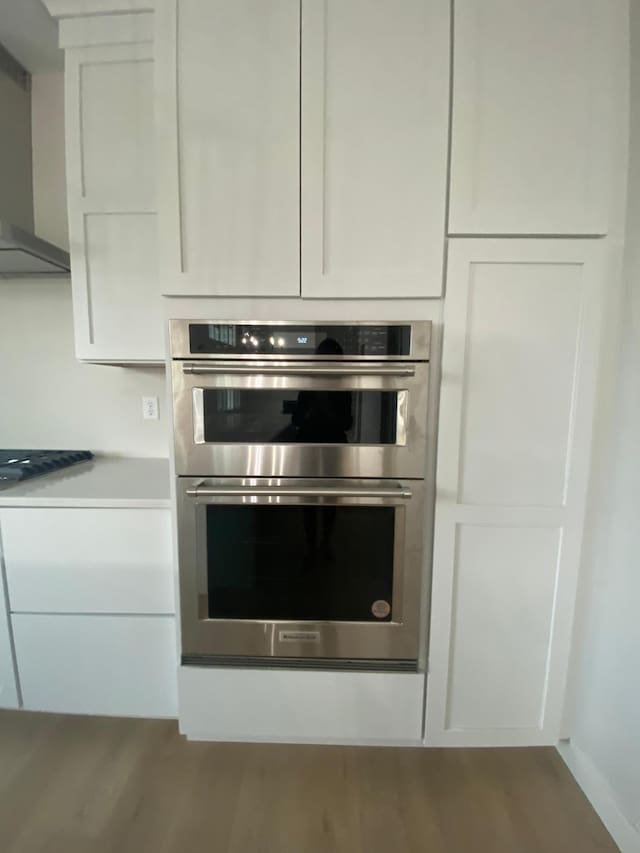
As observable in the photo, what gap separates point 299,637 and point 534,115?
5.52ft

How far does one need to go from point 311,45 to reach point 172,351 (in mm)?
923

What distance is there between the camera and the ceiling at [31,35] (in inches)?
53.6

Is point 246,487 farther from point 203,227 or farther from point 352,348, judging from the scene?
point 203,227

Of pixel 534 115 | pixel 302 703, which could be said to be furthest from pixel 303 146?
pixel 302 703

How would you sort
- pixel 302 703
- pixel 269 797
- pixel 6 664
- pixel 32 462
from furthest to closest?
pixel 32 462 < pixel 6 664 < pixel 302 703 < pixel 269 797

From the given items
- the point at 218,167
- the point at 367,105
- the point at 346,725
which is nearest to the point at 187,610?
the point at 346,725

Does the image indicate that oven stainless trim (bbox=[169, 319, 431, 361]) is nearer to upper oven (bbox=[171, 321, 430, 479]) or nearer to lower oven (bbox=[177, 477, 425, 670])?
upper oven (bbox=[171, 321, 430, 479])

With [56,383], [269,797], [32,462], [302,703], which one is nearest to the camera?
[269,797]

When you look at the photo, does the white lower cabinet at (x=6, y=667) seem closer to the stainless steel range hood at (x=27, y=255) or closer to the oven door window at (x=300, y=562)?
the oven door window at (x=300, y=562)

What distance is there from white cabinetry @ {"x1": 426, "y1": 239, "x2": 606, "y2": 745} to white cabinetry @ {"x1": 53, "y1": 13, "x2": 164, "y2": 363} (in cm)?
110

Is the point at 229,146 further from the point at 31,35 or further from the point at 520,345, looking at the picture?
the point at 31,35

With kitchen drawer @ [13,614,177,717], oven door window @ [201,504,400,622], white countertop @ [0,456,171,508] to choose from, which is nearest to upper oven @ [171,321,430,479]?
oven door window @ [201,504,400,622]

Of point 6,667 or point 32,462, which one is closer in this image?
point 6,667

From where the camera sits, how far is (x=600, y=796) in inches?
46.4
